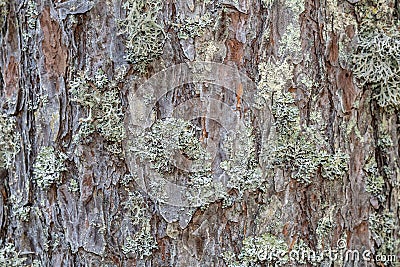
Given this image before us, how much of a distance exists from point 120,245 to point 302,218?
0.53m

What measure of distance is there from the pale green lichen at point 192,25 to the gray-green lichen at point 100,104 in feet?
0.78

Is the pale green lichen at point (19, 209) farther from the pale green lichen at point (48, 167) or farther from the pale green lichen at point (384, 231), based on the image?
the pale green lichen at point (384, 231)

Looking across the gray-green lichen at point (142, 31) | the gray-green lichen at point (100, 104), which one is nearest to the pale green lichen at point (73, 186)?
the gray-green lichen at point (100, 104)

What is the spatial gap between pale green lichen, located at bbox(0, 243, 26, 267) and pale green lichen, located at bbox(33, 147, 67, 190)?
0.22m

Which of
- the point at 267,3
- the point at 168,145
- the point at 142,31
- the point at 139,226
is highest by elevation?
the point at 267,3

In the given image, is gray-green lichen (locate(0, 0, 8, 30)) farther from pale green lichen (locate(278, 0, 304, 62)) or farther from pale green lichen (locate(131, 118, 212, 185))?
pale green lichen (locate(278, 0, 304, 62))

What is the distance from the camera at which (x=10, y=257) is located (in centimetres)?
132

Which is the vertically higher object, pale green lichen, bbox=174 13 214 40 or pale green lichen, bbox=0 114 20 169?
pale green lichen, bbox=174 13 214 40

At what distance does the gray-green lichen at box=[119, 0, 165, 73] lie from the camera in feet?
3.97

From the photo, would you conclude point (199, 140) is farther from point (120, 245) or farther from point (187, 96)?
point (120, 245)

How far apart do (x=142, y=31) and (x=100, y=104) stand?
231 mm

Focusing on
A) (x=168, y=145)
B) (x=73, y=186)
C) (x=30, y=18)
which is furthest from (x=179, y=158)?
(x=30, y=18)

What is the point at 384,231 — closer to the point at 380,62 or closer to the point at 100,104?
the point at 380,62

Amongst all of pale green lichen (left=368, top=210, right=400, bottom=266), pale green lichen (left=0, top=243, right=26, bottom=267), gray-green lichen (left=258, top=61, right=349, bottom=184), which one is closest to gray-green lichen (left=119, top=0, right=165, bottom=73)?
gray-green lichen (left=258, top=61, right=349, bottom=184)
